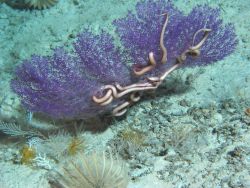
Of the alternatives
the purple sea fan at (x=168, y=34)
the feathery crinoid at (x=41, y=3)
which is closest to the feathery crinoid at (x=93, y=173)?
the purple sea fan at (x=168, y=34)

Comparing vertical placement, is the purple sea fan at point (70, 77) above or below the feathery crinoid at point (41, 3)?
below

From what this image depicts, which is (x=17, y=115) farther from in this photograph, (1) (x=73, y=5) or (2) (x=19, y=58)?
(1) (x=73, y=5)

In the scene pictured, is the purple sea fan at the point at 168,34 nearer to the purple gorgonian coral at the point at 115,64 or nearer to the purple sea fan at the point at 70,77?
the purple gorgonian coral at the point at 115,64

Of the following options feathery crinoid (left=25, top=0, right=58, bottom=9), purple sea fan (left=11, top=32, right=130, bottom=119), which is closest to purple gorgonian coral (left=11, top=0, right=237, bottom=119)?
purple sea fan (left=11, top=32, right=130, bottom=119)

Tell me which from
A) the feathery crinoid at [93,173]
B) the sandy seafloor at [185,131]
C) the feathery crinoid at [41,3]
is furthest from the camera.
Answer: the feathery crinoid at [41,3]

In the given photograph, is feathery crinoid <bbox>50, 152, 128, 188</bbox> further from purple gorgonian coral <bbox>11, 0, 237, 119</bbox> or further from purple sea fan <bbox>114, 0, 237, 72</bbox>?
purple sea fan <bbox>114, 0, 237, 72</bbox>

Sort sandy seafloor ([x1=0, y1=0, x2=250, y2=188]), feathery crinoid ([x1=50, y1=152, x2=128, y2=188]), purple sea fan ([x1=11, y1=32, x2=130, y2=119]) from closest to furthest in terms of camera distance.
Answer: feathery crinoid ([x1=50, y1=152, x2=128, y2=188]) → sandy seafloor ([x1=0, y1=0, x2=250, y2=188]) → purple sea fan ([x1=11, y1=32, x2=130, y2=119])

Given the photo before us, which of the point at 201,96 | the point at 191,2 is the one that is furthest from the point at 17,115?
the point at 191,2

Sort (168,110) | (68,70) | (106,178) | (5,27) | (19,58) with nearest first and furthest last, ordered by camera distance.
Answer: (106,178)
(68,70)
(168,110)
(19,58)
(5,27)
